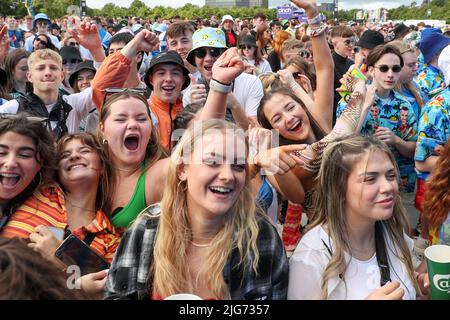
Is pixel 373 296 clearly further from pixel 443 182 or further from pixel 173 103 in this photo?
pixel 173 103

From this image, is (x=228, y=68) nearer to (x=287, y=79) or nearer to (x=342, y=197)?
(x=342, y=197)

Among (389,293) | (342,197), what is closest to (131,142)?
(342,197)

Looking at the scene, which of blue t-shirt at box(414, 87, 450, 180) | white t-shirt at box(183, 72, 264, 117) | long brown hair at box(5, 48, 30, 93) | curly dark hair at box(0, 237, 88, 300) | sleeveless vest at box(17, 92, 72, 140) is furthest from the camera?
long brown hair at box(5, 48, 30, 93)

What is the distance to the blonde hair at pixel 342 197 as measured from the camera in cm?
209

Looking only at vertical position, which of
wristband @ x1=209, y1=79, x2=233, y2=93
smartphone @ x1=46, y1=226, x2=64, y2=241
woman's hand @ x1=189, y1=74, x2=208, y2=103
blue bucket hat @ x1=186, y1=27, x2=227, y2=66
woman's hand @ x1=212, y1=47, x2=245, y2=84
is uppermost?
blue bucket hat @ x1=186, y1=27, x2=227, y2=66

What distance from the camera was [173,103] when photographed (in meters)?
3.68

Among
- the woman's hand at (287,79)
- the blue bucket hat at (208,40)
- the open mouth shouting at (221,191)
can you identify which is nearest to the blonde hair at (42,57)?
the blue bucket hat at (208,40)

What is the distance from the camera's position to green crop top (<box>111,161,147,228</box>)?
7.68 ft

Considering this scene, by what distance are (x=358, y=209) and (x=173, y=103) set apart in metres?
2.01

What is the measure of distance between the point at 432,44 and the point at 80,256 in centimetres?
456

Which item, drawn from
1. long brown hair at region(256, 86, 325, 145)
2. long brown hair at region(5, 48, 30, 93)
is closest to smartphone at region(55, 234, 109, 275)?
long brown hair at region(256, 86, 325, 145)

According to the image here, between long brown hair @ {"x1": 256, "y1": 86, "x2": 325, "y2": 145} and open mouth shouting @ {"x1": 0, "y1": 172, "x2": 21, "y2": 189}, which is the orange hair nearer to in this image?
long brown hair @ {"x1": 256, "y1": 86, "x2": 325, "y2": 145}

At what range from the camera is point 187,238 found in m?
1.94

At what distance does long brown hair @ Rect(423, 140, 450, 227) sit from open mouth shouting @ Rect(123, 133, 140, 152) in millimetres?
1647
